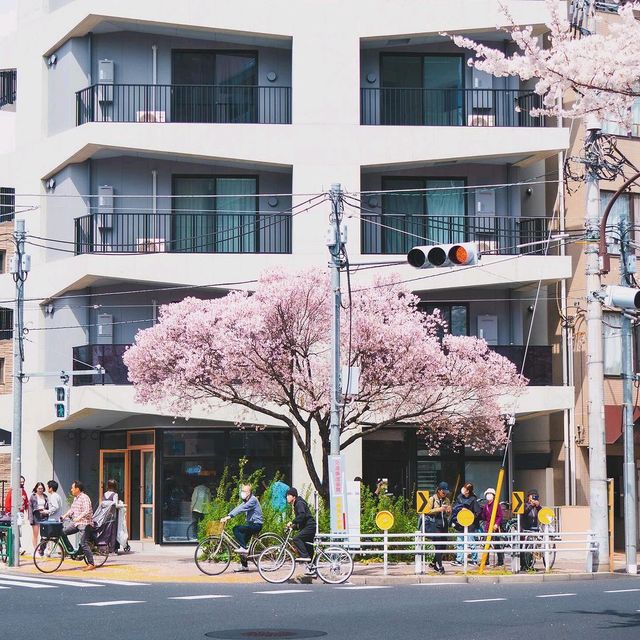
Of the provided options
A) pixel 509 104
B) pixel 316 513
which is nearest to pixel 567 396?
pixel 509 104

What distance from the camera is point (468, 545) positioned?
28750 mm

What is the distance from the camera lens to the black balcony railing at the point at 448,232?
124ft

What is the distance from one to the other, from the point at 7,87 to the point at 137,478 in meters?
15.0

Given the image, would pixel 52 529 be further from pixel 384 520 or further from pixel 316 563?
pixel 384 520

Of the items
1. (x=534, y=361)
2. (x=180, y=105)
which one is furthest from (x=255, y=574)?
(x=180, y=105)

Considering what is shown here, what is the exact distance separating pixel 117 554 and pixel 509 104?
53.3ft

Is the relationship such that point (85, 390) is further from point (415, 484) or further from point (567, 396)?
point (567, 396)

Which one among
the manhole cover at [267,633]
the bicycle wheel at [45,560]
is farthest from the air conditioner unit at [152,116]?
the manhole cover at [267,633]

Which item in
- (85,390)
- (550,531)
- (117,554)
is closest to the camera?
(550,531)

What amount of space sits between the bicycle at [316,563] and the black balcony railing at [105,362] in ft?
39.0

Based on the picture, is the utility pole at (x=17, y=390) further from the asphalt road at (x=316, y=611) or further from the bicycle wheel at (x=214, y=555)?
the asphalt road at (x=316, y=611)

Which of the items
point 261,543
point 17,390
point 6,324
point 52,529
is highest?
point 6,324

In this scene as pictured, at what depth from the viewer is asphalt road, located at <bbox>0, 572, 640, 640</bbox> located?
52.2ft

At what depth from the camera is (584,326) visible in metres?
37.7
